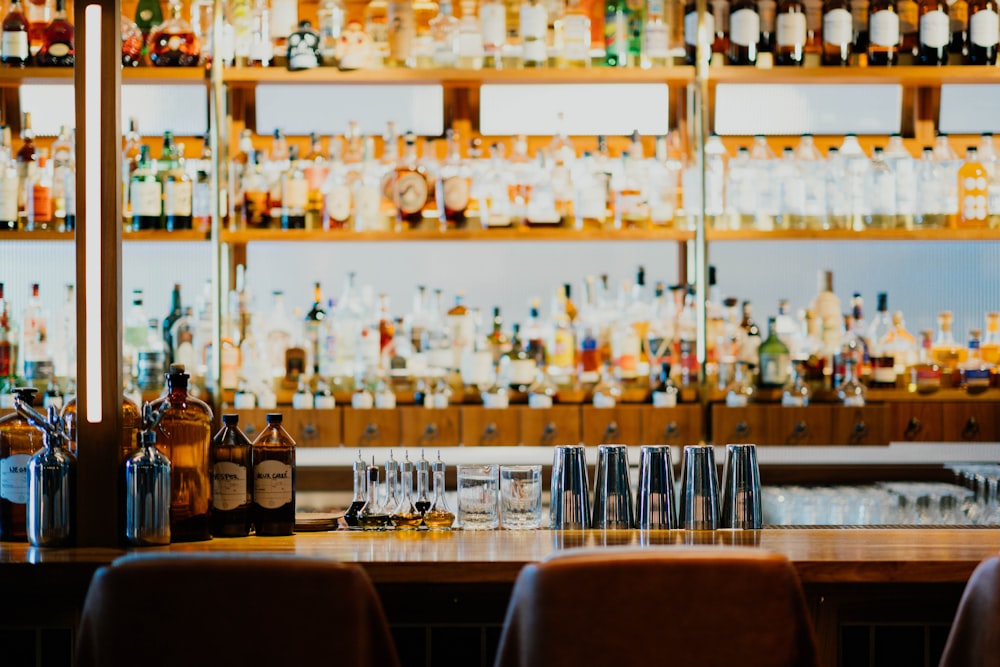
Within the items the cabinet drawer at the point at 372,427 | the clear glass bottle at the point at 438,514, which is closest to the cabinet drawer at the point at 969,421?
the cabinet drawer at the point at 372,427

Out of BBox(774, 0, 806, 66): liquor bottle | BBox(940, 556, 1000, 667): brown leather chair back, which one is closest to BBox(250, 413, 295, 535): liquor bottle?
BBox(940, 556, 1000, 667): brown leather chair back

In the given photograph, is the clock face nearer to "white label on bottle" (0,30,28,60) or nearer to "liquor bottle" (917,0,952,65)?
"white label on bottle" (0,30,28,60)

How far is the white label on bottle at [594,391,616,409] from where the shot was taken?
3.51 metres

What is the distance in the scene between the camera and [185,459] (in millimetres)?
1952

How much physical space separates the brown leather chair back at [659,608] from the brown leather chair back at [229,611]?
22cm

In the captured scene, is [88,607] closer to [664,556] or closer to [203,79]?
[664,556]

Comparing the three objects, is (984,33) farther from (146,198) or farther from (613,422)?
(146,198)

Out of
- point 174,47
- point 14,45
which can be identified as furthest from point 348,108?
point 14,45

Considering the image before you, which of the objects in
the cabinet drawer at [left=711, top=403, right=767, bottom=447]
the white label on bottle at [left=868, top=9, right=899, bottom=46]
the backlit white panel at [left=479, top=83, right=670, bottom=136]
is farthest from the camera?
the backlit white panel at [left=479, top=83, right=670, bottom=136]

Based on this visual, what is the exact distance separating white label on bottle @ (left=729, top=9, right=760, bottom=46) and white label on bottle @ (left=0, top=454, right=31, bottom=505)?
8.27 ft

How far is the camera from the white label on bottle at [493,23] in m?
3.59

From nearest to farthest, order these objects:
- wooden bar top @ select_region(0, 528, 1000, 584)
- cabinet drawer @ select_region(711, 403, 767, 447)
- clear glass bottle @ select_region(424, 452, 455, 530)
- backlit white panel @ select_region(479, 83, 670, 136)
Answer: wooden bar top @ select_region(0, 528, 1000, 584), clear glass bottle @ select_region(424, 452, 455, 530), cabinet drawer @ select_region(711, 403, 767, 447), backlit white panel @ select_region(479, 83, 670, 136)

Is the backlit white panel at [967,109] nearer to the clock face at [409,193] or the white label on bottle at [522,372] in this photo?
the white label on bottle at [522,372]

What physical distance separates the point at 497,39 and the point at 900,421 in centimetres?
172
